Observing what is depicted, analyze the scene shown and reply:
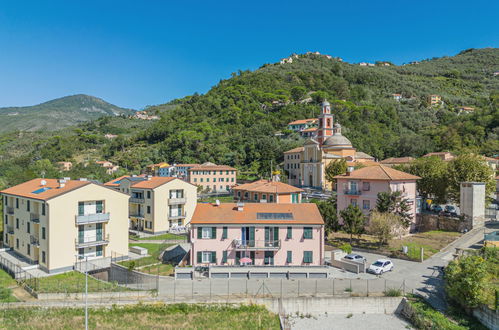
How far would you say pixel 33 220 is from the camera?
106ft

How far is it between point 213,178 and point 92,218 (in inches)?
2002

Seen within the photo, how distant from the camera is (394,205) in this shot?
38.1 meters

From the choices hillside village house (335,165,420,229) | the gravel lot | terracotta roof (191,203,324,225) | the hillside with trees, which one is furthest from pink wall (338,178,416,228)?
the hillside with trees

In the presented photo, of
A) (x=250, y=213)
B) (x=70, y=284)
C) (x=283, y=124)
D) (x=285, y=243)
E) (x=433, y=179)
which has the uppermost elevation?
(x=283, y=124)

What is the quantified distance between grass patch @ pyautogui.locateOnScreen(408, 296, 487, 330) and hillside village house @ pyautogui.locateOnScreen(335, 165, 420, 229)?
1773cm

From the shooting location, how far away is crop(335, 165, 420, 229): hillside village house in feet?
132

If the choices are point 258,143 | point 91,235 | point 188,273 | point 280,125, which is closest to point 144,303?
point 188,273

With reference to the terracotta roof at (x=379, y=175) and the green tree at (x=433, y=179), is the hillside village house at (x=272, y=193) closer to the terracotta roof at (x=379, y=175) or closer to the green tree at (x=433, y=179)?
the terracotta roof at (x=379, y=175)

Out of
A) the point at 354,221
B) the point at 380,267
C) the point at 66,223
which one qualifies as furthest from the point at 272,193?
the point at 66,223

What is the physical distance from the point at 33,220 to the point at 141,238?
1245 centimetres

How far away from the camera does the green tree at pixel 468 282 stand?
2216 centimetres

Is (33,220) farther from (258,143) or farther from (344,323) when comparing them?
(258,143)

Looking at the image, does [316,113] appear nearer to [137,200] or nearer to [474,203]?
[474,203]

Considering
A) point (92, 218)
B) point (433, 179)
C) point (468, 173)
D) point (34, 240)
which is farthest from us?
point (433, 179)
